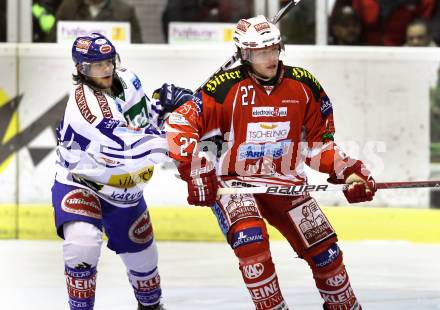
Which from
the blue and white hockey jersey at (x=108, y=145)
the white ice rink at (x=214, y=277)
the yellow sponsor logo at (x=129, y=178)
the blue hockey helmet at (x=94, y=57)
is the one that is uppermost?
the blue hockey helmet at (x=94, y=57)

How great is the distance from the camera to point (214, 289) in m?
6.70

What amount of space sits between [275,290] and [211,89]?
876mm

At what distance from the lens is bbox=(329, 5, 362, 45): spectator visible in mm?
8383

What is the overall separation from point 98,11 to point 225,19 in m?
0.83

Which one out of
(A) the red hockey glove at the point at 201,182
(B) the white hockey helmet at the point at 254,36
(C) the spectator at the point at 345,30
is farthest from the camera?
(C) the spectator at the point at 345,30

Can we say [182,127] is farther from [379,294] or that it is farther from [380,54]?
[380,54]

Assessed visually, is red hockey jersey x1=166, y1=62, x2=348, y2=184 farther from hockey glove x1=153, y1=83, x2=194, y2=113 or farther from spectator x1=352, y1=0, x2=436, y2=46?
spectator x1=352, y1=0, x2=436, y2=46

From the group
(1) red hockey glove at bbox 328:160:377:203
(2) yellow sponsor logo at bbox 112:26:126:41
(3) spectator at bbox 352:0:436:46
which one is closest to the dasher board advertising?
(2) yellow sponsor logo at bbox 112:26:126:41

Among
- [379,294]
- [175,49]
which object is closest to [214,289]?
[379,294]

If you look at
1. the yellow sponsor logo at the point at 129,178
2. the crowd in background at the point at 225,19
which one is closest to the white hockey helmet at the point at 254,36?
the yellow sponsor logo at the point at 129,178

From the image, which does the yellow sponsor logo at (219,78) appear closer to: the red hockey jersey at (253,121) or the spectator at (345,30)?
the red hockey jersey at (253,121)

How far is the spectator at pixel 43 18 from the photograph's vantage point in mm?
8383

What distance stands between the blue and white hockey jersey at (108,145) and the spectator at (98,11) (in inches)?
105

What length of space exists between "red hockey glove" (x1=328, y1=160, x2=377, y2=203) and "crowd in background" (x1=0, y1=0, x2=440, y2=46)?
3064mm
